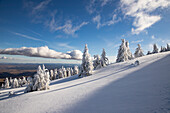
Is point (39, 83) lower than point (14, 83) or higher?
higher

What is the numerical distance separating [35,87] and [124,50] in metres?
35.6

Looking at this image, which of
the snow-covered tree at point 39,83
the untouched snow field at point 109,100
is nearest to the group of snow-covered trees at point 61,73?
the snow-covered tree at point 39,83

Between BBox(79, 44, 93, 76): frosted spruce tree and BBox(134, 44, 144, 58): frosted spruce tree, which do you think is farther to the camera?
BBox(134, 44, 144, 58): frosted spruce tree

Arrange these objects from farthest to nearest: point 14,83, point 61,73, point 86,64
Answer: point 61,73, point 14,83, point 86,64

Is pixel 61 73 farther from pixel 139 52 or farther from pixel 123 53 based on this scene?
pixel 139 52

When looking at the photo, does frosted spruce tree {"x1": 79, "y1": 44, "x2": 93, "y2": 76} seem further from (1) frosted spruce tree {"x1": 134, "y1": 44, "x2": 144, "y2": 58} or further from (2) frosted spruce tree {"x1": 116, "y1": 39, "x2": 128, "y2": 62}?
(1) frosted spruce tree {"x1": 134, "y1": 44, "x2": 144, "y2": 58}

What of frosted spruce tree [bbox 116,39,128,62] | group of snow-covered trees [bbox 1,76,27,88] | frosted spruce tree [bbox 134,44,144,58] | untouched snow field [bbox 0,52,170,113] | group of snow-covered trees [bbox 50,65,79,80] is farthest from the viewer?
group of snow-covered trees [bbox 50,65,79,80]

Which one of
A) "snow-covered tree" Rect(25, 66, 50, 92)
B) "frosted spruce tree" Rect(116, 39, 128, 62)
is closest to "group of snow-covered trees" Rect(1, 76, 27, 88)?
"snow-covered tree" Rect(25, 66, 50, 92)

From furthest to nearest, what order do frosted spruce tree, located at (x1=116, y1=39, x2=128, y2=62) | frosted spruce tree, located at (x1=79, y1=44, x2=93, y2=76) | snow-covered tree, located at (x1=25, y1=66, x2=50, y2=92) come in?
frosted spruce tree, located at (x1=116, y1=39, x2=128, y2=62) → frosted spruce tree, located at (x1=79, y1=44, x2=93, y2=76) → snow-covered tree, located at (x1=25, y1=66, x2=50, y2=92)

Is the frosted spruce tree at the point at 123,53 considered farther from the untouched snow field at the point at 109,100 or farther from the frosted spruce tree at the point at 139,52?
the untouched snow field at the point at 109,100

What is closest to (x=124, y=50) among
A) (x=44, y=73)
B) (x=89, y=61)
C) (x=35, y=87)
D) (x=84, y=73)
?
(x=89, y=61)

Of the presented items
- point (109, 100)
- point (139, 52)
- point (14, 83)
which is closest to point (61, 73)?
point (14, 83)

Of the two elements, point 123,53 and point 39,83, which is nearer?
point 39,83

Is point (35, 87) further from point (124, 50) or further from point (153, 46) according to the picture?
point (153, 46)
